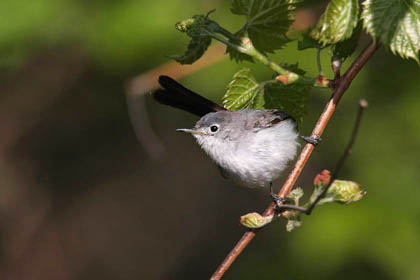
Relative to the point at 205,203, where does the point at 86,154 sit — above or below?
above

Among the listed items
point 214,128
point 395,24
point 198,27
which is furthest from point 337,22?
point 214,128

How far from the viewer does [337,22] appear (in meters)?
1.58

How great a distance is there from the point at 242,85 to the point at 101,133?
5408 mm

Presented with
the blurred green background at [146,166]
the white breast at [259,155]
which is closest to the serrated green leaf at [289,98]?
the white breast at [259,155]

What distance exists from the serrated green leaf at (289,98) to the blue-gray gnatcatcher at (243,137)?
2.02 ft

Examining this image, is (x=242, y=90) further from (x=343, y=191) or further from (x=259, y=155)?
(x=259, y=155)

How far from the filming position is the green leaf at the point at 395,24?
60.4 inches

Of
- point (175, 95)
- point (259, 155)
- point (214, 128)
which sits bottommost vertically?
point (259, 155)

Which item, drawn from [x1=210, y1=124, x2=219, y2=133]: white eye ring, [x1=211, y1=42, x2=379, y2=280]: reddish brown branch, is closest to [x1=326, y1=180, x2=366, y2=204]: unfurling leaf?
[x1=211, y1=42, x2=379, y2=280]: reddish brown branch

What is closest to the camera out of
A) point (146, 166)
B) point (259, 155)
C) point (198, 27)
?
point (198, 27)

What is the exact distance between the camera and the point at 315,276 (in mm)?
3768

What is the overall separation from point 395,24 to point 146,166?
6630mm

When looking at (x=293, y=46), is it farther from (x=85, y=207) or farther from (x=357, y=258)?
(x=85, y=207)

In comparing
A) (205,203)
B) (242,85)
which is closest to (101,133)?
(205,203)
